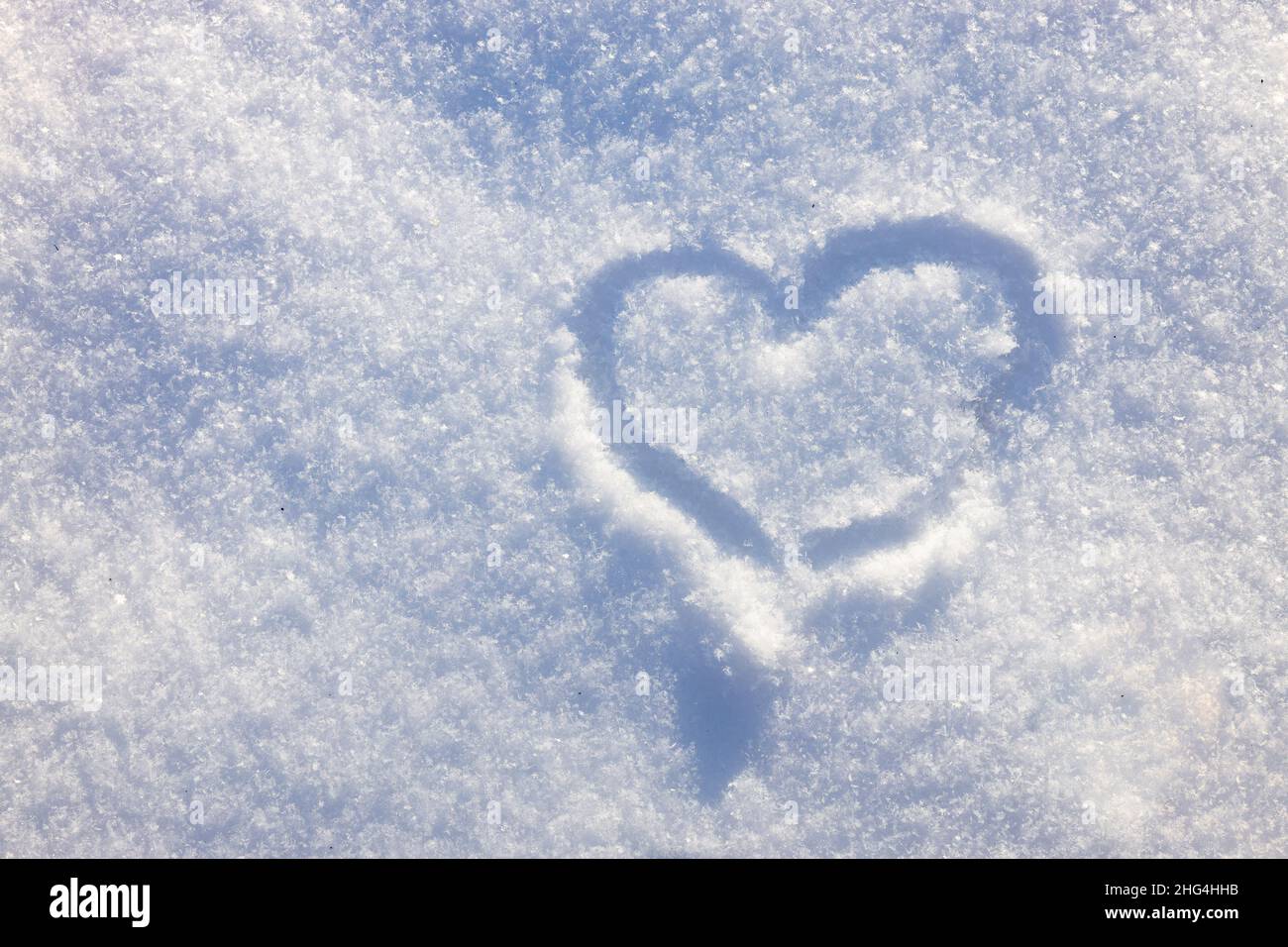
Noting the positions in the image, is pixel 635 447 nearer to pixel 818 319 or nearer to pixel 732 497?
pixel 732 497

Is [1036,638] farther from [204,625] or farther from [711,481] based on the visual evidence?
[204,625]
